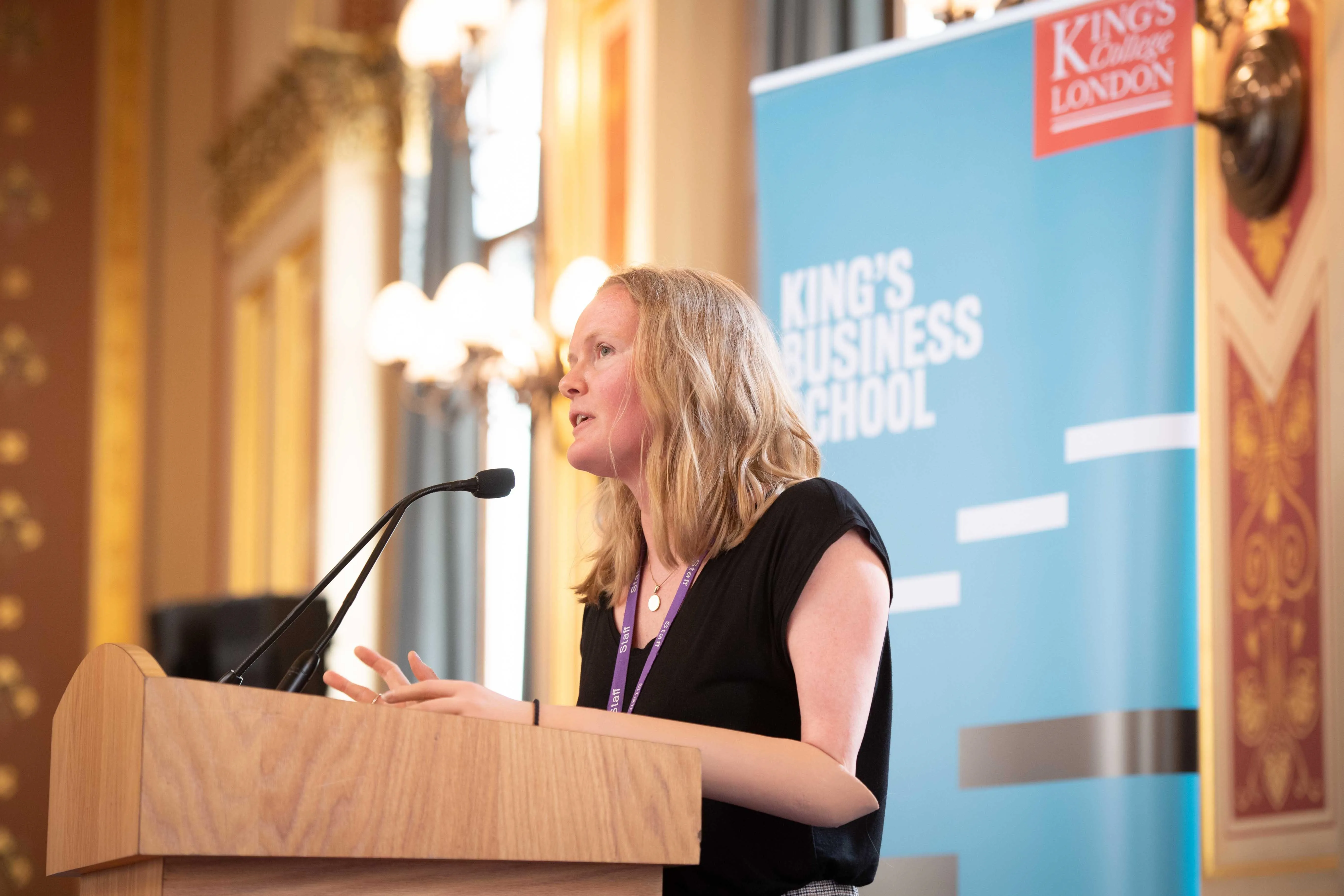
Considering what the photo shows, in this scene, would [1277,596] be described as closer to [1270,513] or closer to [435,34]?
[1270,513]

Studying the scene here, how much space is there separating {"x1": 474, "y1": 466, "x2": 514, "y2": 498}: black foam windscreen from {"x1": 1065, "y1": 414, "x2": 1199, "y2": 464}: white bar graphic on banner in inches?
49.1

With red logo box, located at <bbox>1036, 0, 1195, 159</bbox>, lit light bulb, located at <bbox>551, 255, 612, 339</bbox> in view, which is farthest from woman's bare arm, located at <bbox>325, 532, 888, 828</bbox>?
lit light bulb, located at <bbox>551, 255, 612, 339</bbox>

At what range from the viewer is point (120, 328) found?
32.8 feet

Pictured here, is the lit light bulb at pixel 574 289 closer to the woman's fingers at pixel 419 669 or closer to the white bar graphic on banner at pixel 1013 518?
the white bar graphic on banner at pixel 1013 518

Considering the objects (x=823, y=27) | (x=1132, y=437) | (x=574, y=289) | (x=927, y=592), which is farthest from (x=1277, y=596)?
(x=574, y=289)

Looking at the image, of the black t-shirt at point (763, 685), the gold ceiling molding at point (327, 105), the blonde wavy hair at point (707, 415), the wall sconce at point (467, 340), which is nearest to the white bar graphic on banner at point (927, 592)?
the blonde wavy hair at point (707, 415)

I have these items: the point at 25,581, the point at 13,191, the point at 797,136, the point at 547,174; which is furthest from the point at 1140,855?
the point at 13,191

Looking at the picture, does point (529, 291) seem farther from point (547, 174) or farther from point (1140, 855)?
point (1140, 855)

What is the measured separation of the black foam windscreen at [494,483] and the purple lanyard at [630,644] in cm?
26

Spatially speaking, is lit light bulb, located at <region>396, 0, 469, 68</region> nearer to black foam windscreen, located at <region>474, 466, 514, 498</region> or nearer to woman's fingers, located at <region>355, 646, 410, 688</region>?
black foam windscreen, located at <region>474, 466, 514, 498</region>

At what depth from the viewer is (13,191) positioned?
31.9 feet

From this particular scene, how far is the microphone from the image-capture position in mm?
1552

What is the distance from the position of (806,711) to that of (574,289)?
3094 mm

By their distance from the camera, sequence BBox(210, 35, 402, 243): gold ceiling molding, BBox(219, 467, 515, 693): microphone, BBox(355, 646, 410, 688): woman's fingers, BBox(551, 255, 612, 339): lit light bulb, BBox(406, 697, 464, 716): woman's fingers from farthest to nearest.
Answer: BBox(210, 35, 402, 243): gold ceiling molding → BBox(551, 255, 612, 339): lit light bulb → BBox(355, 646, 410, 688): woman's fingers → BBox(219, 467, 515, 693): microphone → BBox(406, 697, 464, 716): woman's fingers
